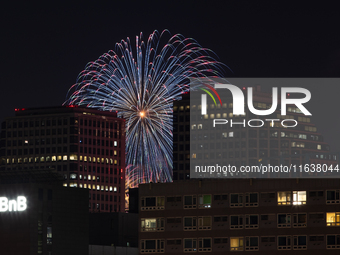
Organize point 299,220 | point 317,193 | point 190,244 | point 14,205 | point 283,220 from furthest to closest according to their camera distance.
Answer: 1. point 14,205
2. point 190,244
3. point 283,220
4. point 299,220
5. point 317,193

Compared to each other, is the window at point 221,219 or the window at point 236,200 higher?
the window at point 236,200

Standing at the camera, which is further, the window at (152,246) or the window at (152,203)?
the window at (152,203)

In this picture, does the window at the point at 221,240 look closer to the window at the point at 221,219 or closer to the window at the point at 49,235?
the window at the point at 221,219

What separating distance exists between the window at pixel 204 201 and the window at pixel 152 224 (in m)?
6.89

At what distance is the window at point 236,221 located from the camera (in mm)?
143462

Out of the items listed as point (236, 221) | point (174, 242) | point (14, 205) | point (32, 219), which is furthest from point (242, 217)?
point (14, 205)

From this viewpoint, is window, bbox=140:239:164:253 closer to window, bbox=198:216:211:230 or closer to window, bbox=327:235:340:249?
window, bbox=198:216:211:230

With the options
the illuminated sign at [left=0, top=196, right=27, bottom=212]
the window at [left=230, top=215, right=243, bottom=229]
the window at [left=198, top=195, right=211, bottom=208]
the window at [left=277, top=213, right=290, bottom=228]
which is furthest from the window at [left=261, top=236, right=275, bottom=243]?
the illuminated sign at [left=0, top=196, right=27, bottom=212]

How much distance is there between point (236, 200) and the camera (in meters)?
145

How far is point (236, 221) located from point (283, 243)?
8410 mm

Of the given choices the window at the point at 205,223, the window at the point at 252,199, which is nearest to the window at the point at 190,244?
the window at the point at 205,223

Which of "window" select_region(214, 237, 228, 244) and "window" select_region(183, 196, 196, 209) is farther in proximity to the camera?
"window" select_region(183, 196, 196, 209)

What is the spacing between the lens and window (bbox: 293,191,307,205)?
14138 centimetres

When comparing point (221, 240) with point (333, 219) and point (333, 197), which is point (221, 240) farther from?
point (333, 197)
